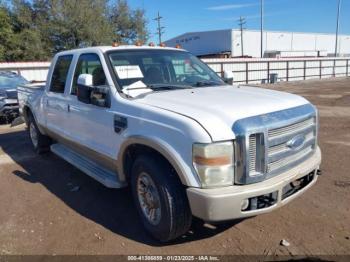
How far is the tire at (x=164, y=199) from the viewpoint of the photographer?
10.2ft

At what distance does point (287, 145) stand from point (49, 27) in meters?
37.1

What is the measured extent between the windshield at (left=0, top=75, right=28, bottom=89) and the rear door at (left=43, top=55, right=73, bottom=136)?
6.59 m

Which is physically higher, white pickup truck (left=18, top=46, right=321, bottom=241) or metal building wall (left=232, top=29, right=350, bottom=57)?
metal building wall (left=232, top=29, right=350, bottom=57)

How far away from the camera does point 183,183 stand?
9.71ft

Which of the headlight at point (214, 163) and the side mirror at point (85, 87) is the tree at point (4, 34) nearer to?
the side mirror at point (85, 87)

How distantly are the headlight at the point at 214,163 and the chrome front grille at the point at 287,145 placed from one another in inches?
15.8

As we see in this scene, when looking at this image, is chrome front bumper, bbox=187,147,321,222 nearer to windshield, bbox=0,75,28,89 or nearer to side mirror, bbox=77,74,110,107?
side mirror, bbox=77,74,110,107

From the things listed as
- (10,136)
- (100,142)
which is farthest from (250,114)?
(10,136)

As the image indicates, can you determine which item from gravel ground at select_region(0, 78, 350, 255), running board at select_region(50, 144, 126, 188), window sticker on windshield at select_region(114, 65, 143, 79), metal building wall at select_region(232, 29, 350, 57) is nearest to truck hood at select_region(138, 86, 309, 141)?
window sticker on windshield at select_region(114, 65, 143, 79)

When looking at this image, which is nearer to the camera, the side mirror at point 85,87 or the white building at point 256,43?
the side mirror at point 85,87

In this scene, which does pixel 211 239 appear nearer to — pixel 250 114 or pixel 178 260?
pixel 178 260

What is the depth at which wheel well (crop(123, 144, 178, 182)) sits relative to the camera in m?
3.28

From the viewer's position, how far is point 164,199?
10.2 ft

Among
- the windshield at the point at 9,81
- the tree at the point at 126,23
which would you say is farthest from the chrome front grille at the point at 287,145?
the tree at the point at 126,23
